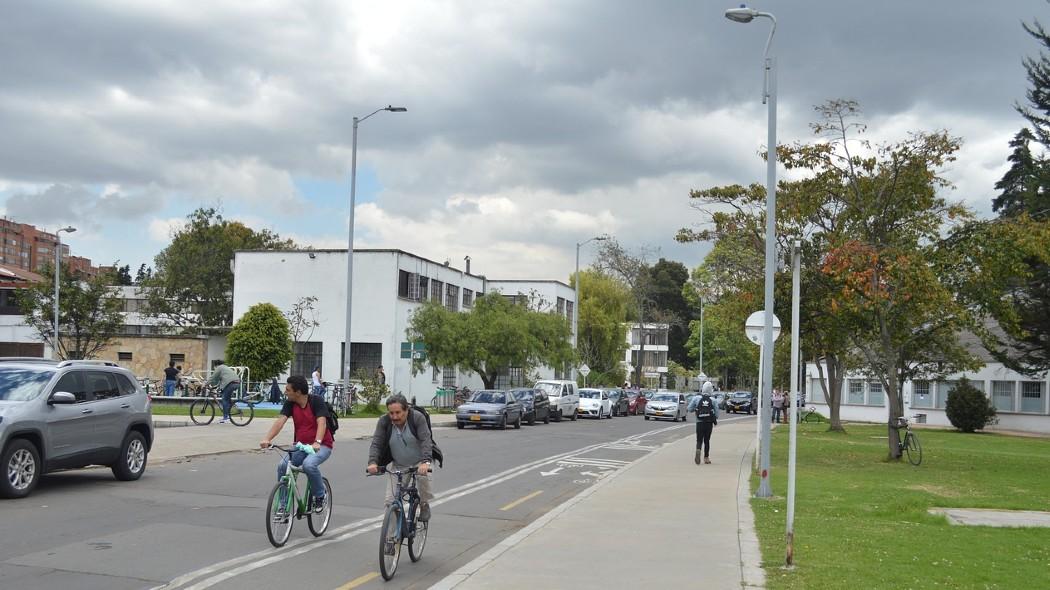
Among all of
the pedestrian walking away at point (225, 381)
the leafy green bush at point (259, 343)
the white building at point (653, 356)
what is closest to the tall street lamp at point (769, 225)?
the pedestrian walking away at point (225, 381)

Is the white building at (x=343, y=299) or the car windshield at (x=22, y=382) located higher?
the white building at (x=343, y=299)

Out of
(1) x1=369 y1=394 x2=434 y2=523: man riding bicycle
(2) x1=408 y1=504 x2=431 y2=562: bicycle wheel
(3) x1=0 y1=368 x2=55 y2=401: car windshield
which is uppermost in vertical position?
(3) x1=0 y1=368 x2=55 y2=401: car windshield

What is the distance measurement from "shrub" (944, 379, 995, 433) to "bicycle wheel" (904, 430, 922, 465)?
24.1 metres

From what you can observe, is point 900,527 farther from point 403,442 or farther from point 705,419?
point 705,419

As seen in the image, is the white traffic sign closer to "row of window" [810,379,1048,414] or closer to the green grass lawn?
the green grass lawn

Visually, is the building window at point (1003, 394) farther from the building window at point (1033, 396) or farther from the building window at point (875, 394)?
the building window at point (875, 394)

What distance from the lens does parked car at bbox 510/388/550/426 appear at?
39.8 meters

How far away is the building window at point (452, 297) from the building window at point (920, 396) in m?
26.3

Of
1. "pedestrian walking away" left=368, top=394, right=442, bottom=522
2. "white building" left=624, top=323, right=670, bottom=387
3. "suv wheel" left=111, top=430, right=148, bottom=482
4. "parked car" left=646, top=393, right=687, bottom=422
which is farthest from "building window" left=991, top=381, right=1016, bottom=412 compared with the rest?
"white building" left=624, top=323, right=670, bottom=387

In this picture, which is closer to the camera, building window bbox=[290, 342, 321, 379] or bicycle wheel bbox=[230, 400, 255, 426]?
bicycle wheel bbox=[230, 400, 255, 426]

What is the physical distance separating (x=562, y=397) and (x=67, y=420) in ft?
108

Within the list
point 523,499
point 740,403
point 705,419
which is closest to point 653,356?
point 740,403

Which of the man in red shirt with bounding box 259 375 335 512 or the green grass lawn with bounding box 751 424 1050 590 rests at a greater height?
the man in red shirt with bounding box 259 375 335 512

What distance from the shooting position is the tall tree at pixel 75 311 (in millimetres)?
46312
